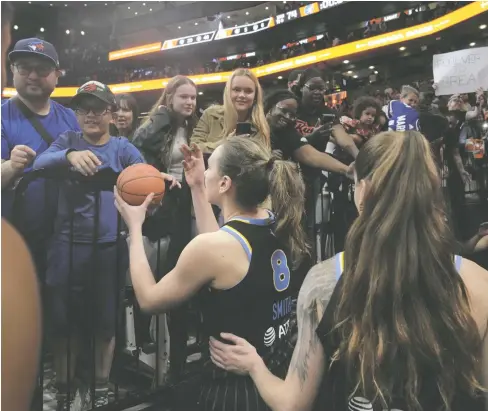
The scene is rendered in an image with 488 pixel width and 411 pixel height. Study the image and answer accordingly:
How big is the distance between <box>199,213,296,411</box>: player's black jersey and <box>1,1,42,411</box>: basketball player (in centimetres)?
56

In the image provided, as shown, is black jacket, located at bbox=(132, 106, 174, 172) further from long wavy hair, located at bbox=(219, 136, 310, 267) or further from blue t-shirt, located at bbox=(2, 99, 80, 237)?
long wavy hair, located at bbox=(219, 136, 310, 267)

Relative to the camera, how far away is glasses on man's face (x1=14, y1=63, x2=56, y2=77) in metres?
1.46

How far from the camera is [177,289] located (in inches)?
49.4

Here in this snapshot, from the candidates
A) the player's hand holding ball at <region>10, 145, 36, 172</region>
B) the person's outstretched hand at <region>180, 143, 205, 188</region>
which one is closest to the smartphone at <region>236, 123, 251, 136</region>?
the person's outstretched hand at <region>180, 143, 205, 188</region>

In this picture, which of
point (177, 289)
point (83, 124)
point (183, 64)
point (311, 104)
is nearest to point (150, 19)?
point (183, 64)

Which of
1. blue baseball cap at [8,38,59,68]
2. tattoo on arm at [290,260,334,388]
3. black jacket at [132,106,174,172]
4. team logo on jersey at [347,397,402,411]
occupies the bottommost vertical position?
team logo on jersey at [347,397,402,411]

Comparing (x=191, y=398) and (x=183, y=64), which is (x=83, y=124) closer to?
(x=183, y=64)

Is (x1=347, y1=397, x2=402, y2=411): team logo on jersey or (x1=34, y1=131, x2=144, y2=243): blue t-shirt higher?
(x1=34, y1=131, x2=144, y2=243): blue t-shirt

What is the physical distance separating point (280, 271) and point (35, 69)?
1.05 metres

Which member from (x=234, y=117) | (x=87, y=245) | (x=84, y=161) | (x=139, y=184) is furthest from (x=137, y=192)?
(x=234, y=117)

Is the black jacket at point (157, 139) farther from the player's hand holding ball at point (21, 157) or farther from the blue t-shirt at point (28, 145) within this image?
the player's hand holding ball at point (21, 157)

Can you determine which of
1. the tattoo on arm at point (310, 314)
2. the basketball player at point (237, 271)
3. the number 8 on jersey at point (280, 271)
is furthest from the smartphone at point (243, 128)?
the tattoo on arm at point (310, 314)

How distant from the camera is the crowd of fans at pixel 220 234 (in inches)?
34.9

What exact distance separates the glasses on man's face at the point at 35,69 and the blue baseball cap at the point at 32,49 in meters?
0.02
